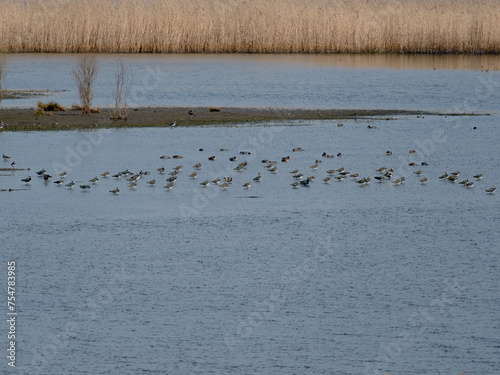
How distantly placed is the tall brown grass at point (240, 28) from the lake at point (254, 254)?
62.3 ft

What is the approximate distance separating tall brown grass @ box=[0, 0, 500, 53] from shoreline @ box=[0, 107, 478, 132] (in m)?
15.2

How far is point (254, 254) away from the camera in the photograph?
12.0 m

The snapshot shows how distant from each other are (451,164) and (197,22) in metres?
25.9

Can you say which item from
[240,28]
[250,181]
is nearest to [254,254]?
[250,181]

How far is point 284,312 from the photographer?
9.75 m

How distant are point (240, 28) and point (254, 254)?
32578mm

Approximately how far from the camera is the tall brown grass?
40500 mm

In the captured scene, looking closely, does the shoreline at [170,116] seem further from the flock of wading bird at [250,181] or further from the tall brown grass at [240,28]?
the tall brown grass at [240,28]

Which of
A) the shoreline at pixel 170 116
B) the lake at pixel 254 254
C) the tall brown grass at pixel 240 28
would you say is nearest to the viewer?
the lake at pixel 254 254

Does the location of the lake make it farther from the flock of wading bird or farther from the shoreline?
the shoreline

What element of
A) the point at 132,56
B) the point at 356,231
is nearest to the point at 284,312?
the point at 356,231

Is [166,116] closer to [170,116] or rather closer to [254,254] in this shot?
[170,116]

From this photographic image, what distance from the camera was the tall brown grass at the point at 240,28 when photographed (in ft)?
133

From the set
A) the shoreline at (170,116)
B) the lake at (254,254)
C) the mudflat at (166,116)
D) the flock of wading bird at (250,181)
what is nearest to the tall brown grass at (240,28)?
the shoreline at (170,116)
